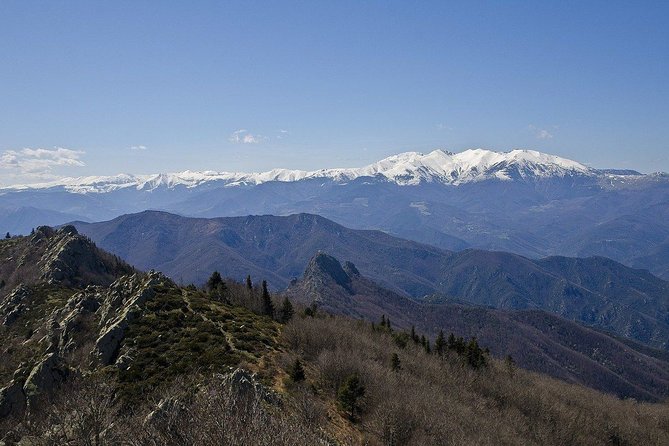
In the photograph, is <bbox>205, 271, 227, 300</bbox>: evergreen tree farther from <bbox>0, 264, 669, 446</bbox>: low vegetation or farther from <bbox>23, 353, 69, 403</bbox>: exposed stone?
<bbox>23, 353, 69, 403</bbox>: exposed stone

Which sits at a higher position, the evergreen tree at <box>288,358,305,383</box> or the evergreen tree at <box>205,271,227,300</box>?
the evergreen tree at <box>288,358,305,383</box>

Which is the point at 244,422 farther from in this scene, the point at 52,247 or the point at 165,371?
the point at 52,247

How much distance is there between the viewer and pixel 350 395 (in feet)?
158

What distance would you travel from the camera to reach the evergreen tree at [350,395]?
158 ft

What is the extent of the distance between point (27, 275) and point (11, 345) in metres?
59.3

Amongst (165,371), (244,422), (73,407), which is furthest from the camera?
(165,371)

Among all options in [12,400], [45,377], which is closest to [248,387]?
[45,377]

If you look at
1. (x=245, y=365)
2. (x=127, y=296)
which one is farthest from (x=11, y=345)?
(x=245, y=365)

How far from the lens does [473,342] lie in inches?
3853

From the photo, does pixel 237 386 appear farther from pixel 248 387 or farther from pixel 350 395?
pixel 350 395

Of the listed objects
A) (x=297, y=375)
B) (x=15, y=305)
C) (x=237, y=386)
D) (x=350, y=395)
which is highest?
(x=237, y=386)

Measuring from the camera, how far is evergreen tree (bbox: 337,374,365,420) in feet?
158

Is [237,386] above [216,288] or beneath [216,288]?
above

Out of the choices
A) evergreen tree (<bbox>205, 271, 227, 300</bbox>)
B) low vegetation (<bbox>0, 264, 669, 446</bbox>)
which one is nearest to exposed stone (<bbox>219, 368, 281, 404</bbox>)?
low vegetation (<bbox>0, 264, 669, 446</bbox>)
